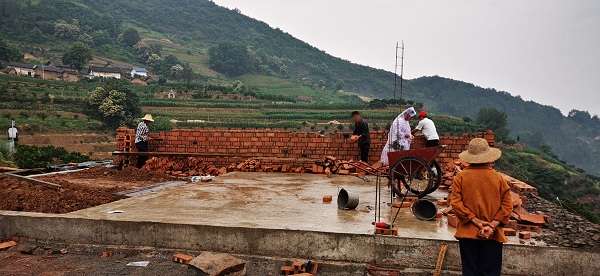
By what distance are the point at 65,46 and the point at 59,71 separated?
20.0 meters

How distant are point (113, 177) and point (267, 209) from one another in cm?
506

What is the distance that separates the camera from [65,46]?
81250 millimetres

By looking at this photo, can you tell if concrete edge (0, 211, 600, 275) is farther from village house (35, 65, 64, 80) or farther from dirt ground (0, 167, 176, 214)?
village house (35, 65, 64, 80)

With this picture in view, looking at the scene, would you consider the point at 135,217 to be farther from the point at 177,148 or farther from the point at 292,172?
the point at 177,148

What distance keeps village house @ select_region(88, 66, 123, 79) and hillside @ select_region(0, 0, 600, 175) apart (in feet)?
28.6

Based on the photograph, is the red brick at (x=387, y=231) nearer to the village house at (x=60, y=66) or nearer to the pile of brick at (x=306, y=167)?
the pile of brick at (x=306, y=167)

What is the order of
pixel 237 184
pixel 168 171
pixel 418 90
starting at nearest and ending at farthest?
pixel 237 184 < pixel 168 171 < pixel 418 90

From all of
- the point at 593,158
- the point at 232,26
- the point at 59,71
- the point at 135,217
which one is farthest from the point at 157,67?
the point at 593,158

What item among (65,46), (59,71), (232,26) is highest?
(232,26)

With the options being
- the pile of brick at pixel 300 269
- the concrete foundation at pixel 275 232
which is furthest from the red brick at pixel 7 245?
the pile of brick at pixel 300 269

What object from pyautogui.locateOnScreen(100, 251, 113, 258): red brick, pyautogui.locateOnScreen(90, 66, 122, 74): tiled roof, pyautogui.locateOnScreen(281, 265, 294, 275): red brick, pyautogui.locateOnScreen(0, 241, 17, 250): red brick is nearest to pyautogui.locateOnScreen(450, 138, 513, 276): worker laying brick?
pyautogui.locateOnScreen(281, 265, 294, 275): red brick

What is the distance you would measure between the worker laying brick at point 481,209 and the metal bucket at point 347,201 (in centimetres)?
200

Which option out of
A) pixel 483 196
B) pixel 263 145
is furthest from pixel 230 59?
pixel 483 196

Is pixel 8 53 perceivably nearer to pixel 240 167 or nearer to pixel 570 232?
pixel 240 167
